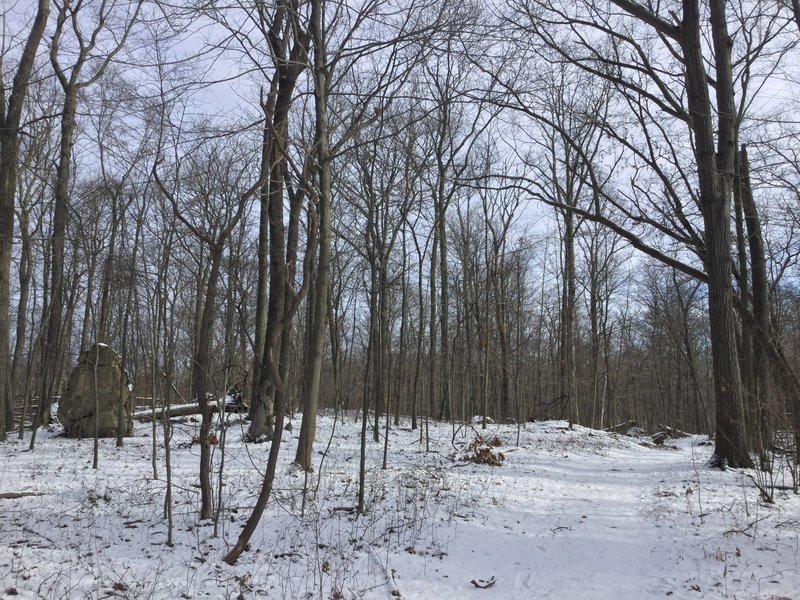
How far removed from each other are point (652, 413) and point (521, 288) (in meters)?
21.9

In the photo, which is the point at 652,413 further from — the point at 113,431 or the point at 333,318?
the point at 113,431

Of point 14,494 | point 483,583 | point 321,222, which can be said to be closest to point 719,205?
point 321,222

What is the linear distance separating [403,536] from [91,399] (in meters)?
9.21

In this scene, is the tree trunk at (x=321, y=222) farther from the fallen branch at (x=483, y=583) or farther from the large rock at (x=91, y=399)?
the large rock at (x=91, y=399)

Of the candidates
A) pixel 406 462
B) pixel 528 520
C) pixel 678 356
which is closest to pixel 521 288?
pixel 678 356

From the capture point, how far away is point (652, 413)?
41.4m

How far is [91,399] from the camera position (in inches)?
451

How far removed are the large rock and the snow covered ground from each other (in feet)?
9.04

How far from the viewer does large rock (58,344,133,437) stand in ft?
37.3

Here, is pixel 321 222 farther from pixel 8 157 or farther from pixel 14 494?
pixel 8 157

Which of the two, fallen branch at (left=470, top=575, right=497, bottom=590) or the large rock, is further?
the large rock

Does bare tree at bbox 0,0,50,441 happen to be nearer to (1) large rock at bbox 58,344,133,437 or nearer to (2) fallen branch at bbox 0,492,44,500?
(1) large rock at bbox 58,344,133,437

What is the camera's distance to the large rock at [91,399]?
37.3 ft

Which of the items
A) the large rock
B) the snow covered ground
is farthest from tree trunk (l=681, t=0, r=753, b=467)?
the large rock
